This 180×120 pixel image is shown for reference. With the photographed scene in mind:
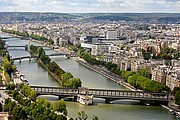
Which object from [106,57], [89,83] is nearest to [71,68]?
[106,57]

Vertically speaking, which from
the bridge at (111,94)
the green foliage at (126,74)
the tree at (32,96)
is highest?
the tree at (32,96)

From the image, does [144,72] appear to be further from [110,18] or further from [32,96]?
[110,18]

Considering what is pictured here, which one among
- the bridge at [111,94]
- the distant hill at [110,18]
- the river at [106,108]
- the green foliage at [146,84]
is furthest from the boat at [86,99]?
the distant hill at [110,18]

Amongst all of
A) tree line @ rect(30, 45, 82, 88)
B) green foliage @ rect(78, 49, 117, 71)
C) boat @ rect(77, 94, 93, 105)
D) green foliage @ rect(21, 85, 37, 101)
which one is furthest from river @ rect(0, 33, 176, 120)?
green foliage @ rect(78, 49, 117, 71)

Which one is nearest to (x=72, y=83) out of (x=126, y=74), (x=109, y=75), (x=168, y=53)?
(x=126, y=74)

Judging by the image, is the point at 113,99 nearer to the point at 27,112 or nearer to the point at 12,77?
the point at 27,112

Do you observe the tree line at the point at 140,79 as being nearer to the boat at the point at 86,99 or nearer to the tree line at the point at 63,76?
the tree line at the point at 63,76

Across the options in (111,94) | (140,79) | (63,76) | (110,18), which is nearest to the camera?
(111,94)

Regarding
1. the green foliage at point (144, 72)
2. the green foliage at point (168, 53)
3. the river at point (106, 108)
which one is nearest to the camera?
the river at point (106, 108)

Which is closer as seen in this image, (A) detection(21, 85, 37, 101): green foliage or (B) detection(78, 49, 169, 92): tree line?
(A) detection(21, 85, 37, 101): green foliage

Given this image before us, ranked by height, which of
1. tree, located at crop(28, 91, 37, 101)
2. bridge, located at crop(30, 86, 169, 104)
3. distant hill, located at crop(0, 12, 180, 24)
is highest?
tree, located at crop(28, 91, 37, 101)

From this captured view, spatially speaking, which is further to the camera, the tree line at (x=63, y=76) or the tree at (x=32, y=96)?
the tree line at (x=63, y=76)

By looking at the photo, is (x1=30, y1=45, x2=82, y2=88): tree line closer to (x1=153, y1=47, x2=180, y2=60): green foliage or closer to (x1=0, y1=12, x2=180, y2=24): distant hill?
(x1=153, y1=47, x2=180, y2=60): green foliage
